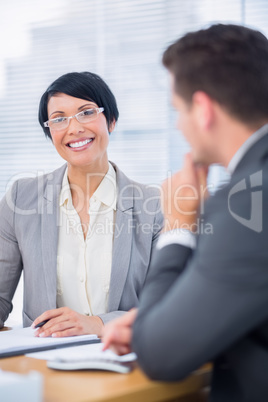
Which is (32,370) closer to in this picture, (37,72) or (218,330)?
(218,330)

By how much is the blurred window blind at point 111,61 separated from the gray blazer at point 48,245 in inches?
58.1

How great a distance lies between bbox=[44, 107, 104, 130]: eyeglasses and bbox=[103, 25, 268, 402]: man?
46.2 inches

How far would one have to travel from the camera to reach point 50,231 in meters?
2.31

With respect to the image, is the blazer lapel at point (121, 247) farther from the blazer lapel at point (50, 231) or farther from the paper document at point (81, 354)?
the paper document at point (81, 354)

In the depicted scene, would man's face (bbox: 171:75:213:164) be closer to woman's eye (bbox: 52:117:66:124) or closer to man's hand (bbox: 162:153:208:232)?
man's hand (bbox: 162:153:208:232)

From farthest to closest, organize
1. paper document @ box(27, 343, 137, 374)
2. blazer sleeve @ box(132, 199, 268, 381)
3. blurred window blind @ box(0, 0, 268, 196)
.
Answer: blurred window blind @ box(0, 0, 268, 196) → paper document @ box(27, 343, 137, 374) → blazer sleeve @ box(132, 199, 268, 381)

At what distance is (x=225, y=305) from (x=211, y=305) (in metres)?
0.03

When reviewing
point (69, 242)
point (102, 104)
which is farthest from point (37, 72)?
point (69, 242)

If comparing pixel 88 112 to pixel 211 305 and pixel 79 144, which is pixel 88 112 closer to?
pixel 79 144

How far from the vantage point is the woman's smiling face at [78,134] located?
2.37 m

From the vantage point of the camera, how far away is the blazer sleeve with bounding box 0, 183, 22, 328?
229cm

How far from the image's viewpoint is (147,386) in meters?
1.16

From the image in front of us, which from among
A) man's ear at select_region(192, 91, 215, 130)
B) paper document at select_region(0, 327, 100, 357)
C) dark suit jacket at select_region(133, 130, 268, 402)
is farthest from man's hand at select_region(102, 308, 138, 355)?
man's ear at select_region(192, 91, 215, 130)

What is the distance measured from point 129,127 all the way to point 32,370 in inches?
111
